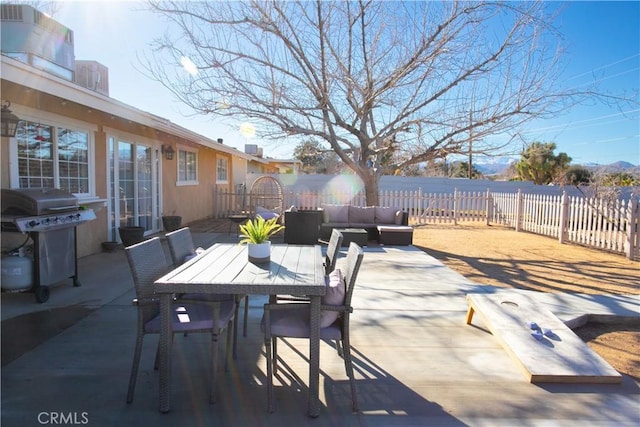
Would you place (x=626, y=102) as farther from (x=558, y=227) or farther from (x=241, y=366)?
(x=241, y=366)

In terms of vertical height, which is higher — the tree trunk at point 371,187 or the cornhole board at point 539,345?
the tree trunk at point 371,187

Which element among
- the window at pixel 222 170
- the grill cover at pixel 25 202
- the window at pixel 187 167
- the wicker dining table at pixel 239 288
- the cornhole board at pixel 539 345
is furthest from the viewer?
the window at pixel 222 170

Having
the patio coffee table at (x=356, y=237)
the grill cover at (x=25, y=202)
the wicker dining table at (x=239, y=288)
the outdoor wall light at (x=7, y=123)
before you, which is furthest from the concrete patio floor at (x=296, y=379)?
the patio coffee table at (x=356, y=237)

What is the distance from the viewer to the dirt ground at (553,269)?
3.79 metres

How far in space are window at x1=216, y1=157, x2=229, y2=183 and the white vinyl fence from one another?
1065 millimetres

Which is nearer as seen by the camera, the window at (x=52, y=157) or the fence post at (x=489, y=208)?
the window at (x=52, y=157)

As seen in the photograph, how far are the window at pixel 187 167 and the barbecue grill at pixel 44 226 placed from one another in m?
6.46

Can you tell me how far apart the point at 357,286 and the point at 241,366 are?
2506 mm

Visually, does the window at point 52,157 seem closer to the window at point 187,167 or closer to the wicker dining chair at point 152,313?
the wicker dining chair at point 152,313

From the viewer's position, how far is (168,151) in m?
10.0

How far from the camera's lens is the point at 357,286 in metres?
5.29

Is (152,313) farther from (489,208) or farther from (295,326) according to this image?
(489,208)

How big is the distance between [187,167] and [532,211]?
10.6 m

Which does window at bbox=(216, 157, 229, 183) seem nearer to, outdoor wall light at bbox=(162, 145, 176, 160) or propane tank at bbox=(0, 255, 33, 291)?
outdoor wall light at bbox=(162, 145, 176, 160)
